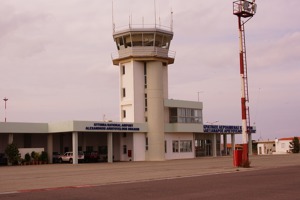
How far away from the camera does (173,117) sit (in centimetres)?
5822

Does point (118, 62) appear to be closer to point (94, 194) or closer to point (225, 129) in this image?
point (225, 129)

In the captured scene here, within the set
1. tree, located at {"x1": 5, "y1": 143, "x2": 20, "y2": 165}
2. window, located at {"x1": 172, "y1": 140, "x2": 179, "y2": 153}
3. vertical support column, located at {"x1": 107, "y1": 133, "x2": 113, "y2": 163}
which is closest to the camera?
tree, located at {"x1": 5, "y1": 143, "x2": 20, "y2": 165}

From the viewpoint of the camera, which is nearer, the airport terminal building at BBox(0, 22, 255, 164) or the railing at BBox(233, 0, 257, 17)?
the railing at BBox(233, 0, 257, 17)

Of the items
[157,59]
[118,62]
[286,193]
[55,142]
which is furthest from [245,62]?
[55,142]

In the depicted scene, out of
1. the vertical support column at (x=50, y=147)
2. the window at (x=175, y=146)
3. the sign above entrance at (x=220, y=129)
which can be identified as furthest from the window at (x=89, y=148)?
the sign above entrance at (x=220, y=129)

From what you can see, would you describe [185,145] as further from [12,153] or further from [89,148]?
[12,153]

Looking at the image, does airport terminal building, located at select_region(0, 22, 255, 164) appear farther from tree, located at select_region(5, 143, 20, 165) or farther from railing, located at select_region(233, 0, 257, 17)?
railing, located at select_region(233, 0, 257, 17)

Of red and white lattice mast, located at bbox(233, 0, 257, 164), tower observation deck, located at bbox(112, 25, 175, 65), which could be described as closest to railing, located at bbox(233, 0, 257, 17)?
red and white lattice mast, located at bbox(233, 0, 257, 164)

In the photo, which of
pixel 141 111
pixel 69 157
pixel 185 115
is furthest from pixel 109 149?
pixel 185 115

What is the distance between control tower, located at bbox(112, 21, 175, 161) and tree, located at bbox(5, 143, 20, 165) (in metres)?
13.9

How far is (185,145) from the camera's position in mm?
60875

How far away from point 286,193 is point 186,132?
4487 cm

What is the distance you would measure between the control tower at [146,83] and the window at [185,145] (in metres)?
5.63

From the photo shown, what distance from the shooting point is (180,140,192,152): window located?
60.3 m
